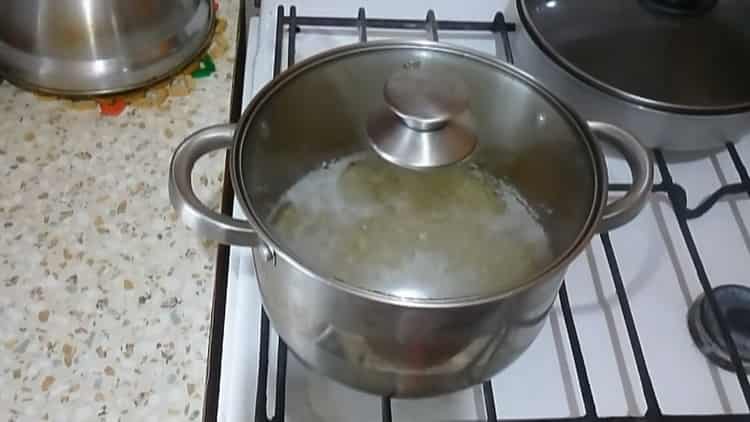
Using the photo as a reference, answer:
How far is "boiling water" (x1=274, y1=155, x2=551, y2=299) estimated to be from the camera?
464 millimetres

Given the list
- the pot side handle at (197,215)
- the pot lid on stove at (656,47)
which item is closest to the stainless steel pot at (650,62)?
the pot lid on stove at (656,47)

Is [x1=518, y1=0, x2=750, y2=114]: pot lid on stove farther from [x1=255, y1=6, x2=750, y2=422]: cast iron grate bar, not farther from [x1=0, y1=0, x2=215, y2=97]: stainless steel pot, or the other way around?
[x1=0, y1=0, x2=215, y2=97]: stainless steel pot

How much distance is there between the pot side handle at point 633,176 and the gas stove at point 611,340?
0.33ft

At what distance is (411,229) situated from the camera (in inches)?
19.0

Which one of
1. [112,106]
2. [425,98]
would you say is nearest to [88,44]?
[112,106]

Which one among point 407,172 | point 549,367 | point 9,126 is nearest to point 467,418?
point 549,367

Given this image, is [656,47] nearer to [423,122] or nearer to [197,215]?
[423,122]

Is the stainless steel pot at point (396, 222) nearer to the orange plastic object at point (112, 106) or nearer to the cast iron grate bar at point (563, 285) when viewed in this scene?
the cast iron grate bar at point (563, 285)

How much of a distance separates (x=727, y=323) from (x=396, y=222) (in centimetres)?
28

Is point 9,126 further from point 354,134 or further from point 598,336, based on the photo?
point 598,336

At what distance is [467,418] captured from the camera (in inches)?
21.2

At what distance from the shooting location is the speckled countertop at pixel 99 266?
526mm

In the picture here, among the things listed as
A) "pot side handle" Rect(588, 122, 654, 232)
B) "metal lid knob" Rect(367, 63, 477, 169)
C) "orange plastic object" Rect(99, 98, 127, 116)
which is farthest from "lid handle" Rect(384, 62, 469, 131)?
"orange plastic object" Rect(99, 98, 127, 116)

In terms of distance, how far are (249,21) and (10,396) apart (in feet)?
1.53
